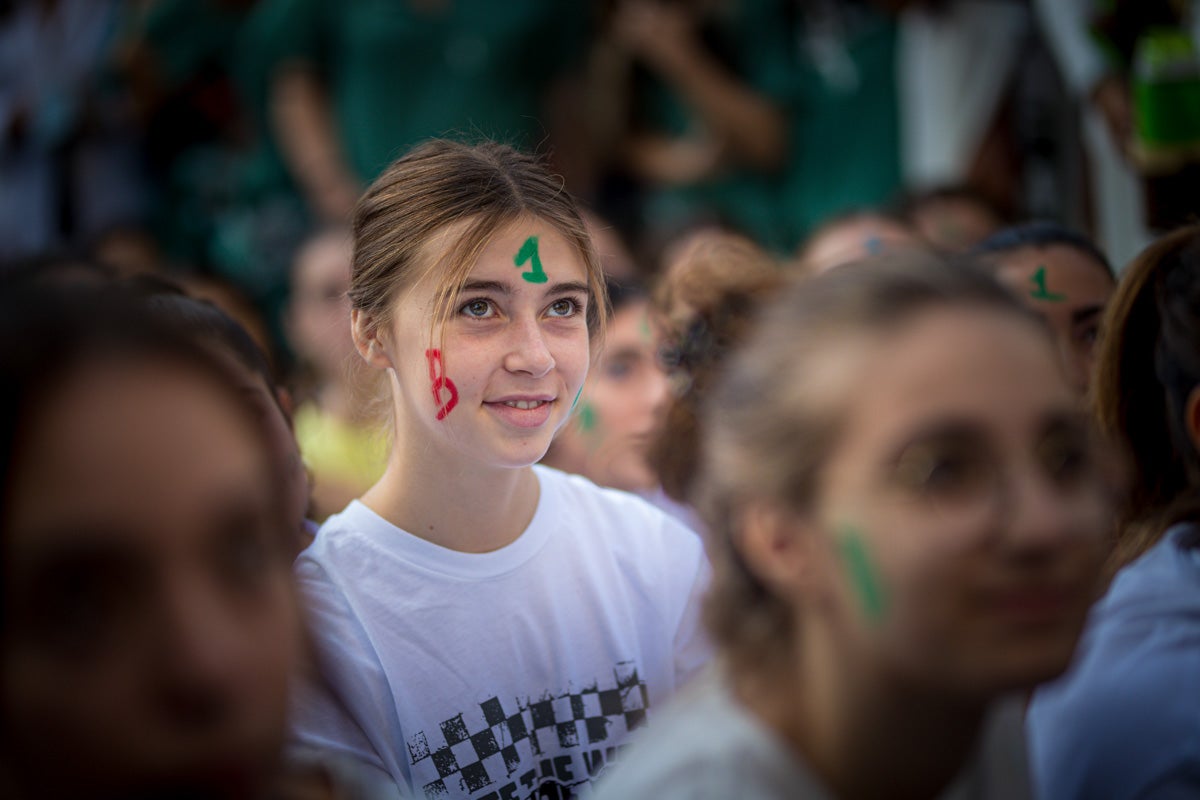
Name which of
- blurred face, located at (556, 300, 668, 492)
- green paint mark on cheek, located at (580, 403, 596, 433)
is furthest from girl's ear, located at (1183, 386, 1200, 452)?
green paint mark on cheek, located at (580, 403, 596, 433)

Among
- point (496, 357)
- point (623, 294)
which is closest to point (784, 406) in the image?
point (496, 357)

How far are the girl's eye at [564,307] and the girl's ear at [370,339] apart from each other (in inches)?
10.9

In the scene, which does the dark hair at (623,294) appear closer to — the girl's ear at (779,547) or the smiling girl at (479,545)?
the smiling girl at (479,545)

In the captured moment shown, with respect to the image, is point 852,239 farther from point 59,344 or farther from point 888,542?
point 59,344

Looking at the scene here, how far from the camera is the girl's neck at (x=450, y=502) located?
5.90ft

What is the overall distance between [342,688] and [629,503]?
0.61 m

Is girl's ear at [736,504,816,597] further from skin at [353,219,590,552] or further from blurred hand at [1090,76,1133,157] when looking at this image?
blurred hand at [1090,76,1133,157]

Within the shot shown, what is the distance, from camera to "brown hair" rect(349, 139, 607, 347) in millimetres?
1780

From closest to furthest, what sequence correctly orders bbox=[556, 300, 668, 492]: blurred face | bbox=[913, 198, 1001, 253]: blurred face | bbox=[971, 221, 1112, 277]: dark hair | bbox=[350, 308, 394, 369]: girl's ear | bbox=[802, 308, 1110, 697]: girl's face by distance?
bbox=[802, 308, 1110, 697]: girl's face < bbox=[350, 308, 394, 369]: girl's ear < bbox=[971, 221, 1112, 277]: dark hair < bbox=[556, 300, 668, 492]: blurred face < bbox=[913, 198, 1001, 253]: blurred face

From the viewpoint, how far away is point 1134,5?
316 cm

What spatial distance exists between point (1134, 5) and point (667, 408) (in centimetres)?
186

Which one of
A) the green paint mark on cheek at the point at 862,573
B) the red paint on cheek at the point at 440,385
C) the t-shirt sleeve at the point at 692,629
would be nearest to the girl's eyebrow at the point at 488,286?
the red paint on cheek at the point at 440,385

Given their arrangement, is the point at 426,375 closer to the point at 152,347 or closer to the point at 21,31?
the point at 152,347

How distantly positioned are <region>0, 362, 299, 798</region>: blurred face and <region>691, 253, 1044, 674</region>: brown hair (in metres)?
0.49
